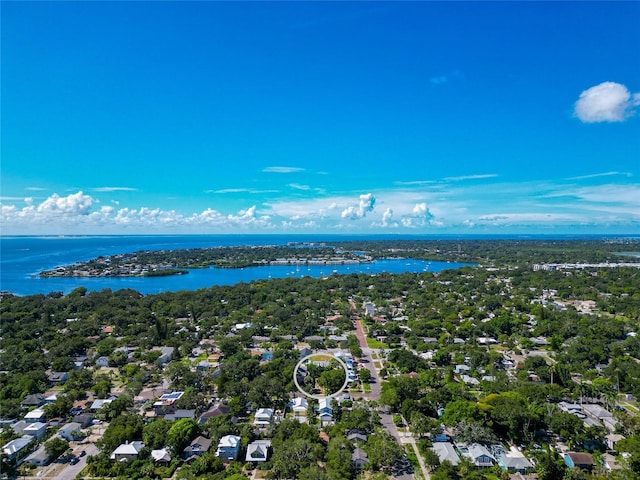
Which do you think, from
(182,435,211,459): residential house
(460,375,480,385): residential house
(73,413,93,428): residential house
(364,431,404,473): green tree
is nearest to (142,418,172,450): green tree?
(182,435,211,459): residential house

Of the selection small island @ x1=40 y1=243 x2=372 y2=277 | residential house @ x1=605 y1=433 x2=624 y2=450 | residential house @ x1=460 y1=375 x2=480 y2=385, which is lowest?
residential house @ x1=605 y1=433 x2=624 y2=450

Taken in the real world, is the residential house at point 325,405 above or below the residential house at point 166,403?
above

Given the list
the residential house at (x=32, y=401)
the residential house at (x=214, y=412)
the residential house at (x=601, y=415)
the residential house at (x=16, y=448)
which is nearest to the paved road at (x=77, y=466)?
the residential house at (x=16, y=448)

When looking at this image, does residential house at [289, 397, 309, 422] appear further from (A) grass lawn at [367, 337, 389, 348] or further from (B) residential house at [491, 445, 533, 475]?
(A) grass lawn at [367, 337, 389, 348]

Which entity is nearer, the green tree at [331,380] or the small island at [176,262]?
the green tree at [331,380]

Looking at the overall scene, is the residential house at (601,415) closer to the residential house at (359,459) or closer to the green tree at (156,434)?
the residential house at (359,459)

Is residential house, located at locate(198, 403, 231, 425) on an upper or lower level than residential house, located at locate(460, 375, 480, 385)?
upper

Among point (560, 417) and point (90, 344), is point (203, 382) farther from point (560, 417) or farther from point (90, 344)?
point (560, 417)

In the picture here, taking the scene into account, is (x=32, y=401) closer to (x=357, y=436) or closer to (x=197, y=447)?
(x=197, y=447)
